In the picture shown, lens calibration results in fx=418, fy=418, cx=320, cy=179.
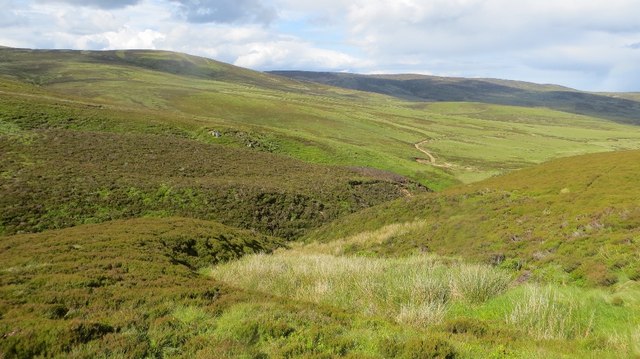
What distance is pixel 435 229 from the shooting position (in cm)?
3106

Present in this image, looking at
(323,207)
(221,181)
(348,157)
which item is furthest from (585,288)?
(348,157)

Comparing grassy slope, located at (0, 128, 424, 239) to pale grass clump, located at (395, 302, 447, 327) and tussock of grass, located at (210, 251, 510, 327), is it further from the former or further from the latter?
pale grass clump, located at (395, 302, 447, 327)

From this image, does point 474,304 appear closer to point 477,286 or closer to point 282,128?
point 477,286

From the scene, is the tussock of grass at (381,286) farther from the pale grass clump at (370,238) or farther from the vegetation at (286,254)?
the pale grass clump at (370,238)

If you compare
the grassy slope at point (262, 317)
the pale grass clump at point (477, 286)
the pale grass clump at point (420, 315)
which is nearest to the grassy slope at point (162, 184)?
the grassy slope at point (262, 317)

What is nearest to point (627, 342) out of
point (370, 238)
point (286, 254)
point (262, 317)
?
point (262, 317)

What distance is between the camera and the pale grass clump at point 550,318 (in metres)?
10.9

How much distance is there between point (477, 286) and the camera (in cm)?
1456

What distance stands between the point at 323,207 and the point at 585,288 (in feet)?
120

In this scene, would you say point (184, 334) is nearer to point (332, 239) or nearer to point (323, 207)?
point (332, 239)

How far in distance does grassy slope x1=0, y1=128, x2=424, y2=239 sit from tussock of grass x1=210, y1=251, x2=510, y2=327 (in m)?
25.1

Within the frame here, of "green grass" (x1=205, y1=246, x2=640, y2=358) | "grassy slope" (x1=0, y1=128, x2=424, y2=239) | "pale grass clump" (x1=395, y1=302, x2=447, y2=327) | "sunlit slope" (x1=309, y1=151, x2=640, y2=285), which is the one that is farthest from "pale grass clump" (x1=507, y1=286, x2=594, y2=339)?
"grassy slope" (x1=0, y1=128, x2=424, y2=239)

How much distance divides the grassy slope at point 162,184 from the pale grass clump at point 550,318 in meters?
33.2

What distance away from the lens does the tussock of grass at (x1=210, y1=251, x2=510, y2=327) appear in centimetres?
1309
